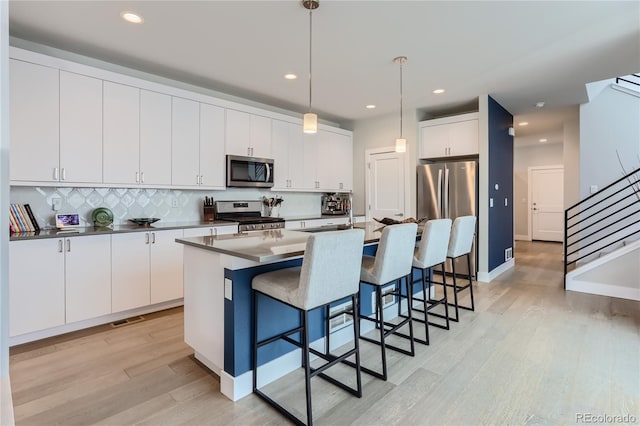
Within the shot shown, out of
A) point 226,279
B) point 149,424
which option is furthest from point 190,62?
point 149,424

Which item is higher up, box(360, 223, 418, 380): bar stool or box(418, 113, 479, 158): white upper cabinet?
box(418, 113, 479, 158): white upper cabinet

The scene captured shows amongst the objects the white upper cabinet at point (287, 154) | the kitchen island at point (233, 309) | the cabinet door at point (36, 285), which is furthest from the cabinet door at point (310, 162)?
the cabinet door at point (36, 285)

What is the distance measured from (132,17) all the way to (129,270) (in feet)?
7.21

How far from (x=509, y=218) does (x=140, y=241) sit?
18.2 ft

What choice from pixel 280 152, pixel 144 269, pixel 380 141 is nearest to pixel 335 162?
pixel 380 141

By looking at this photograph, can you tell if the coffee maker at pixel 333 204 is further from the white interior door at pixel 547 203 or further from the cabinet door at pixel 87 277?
the white interior door at pixel 547 203

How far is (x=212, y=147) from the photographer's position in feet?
13.0

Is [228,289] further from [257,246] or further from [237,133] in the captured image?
[237,133]

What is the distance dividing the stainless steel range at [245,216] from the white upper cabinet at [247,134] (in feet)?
2.23

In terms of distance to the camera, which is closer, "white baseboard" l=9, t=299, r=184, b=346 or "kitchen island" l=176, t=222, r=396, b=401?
"kitchen island" l=176, t=222, r=396, b=401

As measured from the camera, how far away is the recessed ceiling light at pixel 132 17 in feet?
8.14

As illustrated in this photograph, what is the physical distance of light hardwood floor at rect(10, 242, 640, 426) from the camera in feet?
5.86

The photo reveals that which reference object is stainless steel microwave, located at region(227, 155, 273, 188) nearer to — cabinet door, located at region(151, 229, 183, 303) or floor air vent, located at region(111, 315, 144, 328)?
cabinet door, located at region(151, 229, 183, 303)

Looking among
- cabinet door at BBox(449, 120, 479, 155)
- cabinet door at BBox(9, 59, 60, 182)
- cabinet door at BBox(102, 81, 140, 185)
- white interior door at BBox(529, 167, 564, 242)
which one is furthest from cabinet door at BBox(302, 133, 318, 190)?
white interior door at BBox(529, 167, 564, 242)
